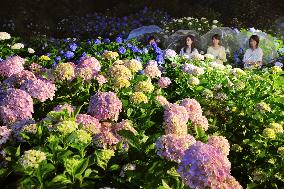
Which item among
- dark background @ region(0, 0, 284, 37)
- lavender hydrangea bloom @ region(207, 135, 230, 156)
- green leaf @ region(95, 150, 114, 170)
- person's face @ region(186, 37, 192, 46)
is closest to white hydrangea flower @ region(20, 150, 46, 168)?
green leaf @ region(95, 150, 114, 170)

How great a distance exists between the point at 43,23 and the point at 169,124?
13622 millimetres

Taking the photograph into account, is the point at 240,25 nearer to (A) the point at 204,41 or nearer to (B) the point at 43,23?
(A) the point at 204,41

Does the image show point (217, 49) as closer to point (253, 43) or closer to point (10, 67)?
point (253, 43)

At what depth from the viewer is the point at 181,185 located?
2.62 meters

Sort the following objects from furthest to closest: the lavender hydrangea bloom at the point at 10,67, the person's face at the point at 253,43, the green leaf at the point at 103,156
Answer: the person's face at the point at 253,43 → the lavender hydrangea bloom at the point at 10,67 → the green leaf at the point at 103,156

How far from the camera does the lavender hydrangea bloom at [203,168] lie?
7.57 ft

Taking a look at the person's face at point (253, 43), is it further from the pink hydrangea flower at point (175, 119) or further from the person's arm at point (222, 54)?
the pink hydrangea flower at point (175, 119)

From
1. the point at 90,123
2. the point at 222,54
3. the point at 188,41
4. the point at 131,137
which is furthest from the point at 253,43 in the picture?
the point at 131,137

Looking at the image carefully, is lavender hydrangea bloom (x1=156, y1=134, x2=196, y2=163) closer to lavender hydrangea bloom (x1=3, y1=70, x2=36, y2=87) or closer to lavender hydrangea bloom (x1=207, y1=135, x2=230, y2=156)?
lavender hydrangea bloom (x1=207, y1=135, x2=230, y2=156)

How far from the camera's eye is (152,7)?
53.9ft

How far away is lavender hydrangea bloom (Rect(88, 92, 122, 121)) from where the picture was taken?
10.3ft

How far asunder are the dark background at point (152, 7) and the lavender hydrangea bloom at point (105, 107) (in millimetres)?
11773

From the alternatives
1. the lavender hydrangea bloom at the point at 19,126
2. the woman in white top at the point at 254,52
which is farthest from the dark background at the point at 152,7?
the lavender hydrangea bloom at the point at 19,126

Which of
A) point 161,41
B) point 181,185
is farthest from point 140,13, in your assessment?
point 181,185
